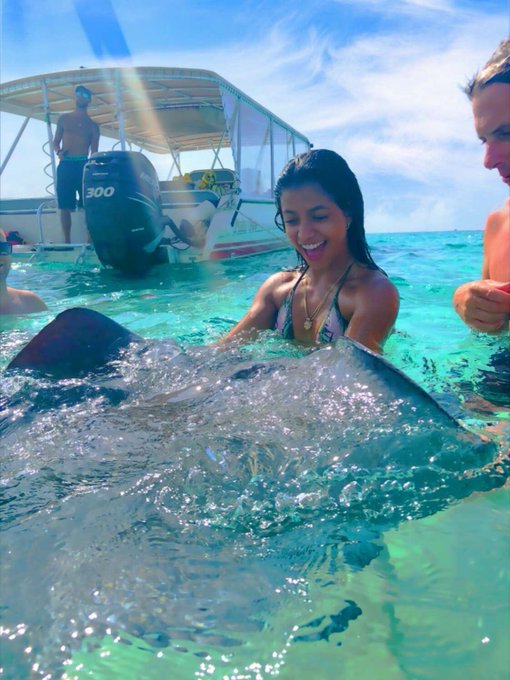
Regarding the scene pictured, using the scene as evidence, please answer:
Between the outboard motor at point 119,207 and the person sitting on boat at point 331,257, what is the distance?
5714 mm

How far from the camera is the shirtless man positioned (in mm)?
2281

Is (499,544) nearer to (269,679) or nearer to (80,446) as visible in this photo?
(269,679)

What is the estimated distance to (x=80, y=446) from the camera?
1771 millimetres

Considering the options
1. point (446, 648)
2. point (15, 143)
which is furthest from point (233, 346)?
point (15, 143)

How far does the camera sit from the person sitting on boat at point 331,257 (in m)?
2.92

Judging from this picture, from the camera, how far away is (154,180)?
30.0 ft

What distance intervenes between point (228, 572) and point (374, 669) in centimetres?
35

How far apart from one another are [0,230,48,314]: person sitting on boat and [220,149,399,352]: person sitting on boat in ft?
10.0

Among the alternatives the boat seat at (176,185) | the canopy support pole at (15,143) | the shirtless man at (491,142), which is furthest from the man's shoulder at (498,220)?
the canopy support pole at (15,143)

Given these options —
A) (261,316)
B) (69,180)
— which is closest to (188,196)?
(69,180)

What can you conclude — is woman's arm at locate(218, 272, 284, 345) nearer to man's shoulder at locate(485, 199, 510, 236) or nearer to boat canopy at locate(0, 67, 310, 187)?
man's shoulder at locate(485, 199, 510, 236)

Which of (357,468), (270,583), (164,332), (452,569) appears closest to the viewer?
(270,583)

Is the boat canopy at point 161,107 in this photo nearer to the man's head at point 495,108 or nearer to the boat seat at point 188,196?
the boat seat at point 188,196

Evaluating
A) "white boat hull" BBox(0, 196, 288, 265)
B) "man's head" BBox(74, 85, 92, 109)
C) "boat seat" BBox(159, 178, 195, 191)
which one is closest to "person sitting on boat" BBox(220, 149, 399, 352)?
"white boat hull" BBox(0, 196, 288, 265)
